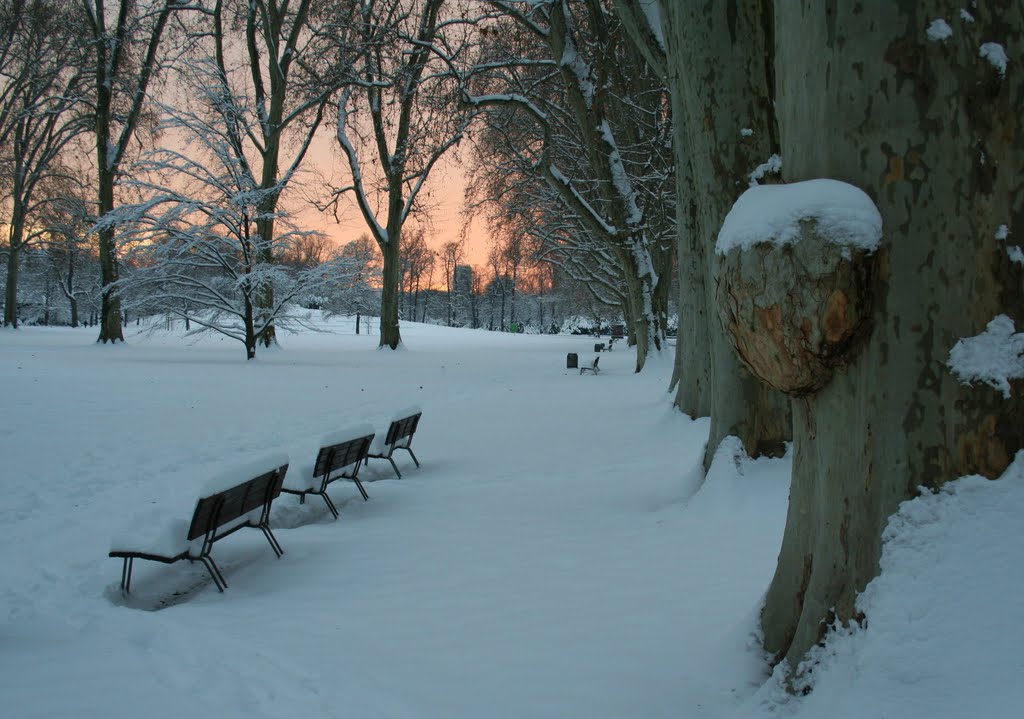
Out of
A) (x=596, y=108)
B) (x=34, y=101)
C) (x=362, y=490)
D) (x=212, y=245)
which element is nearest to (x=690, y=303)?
(x=362, y=490)

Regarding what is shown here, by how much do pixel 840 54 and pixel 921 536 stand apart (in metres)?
1.61

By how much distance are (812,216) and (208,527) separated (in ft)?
14.4

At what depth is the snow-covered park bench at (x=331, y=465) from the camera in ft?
22.3

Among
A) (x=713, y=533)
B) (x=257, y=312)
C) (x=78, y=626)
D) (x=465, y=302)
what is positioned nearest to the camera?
(x=78, y=626)

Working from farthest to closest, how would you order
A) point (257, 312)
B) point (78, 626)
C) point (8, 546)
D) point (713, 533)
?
point (257, 312) < point (8, 546) < point (713, 533) < point (78, 626)

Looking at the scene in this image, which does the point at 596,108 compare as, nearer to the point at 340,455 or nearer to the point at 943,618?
the point at 340,455

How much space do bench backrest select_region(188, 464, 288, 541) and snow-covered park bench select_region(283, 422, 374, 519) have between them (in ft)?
2.57

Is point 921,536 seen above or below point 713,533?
above

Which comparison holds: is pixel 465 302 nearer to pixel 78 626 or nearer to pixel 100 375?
pixel 100 375

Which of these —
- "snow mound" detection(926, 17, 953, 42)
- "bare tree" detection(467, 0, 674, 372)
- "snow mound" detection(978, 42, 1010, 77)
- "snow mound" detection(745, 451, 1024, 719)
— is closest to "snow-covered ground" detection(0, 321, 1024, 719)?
"snow mound" detection(745, 451, 1024, 719)

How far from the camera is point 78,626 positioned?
4.06m

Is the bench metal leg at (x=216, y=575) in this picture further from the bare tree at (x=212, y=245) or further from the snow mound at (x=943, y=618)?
the bare tree at (x=212, y=245)

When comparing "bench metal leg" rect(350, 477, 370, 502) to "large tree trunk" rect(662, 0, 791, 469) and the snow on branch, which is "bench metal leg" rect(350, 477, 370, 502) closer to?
"large tree trunk" rect(662, 0, 791, 469)

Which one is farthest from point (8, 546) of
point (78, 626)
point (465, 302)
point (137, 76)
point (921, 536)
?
point (465, 302)
